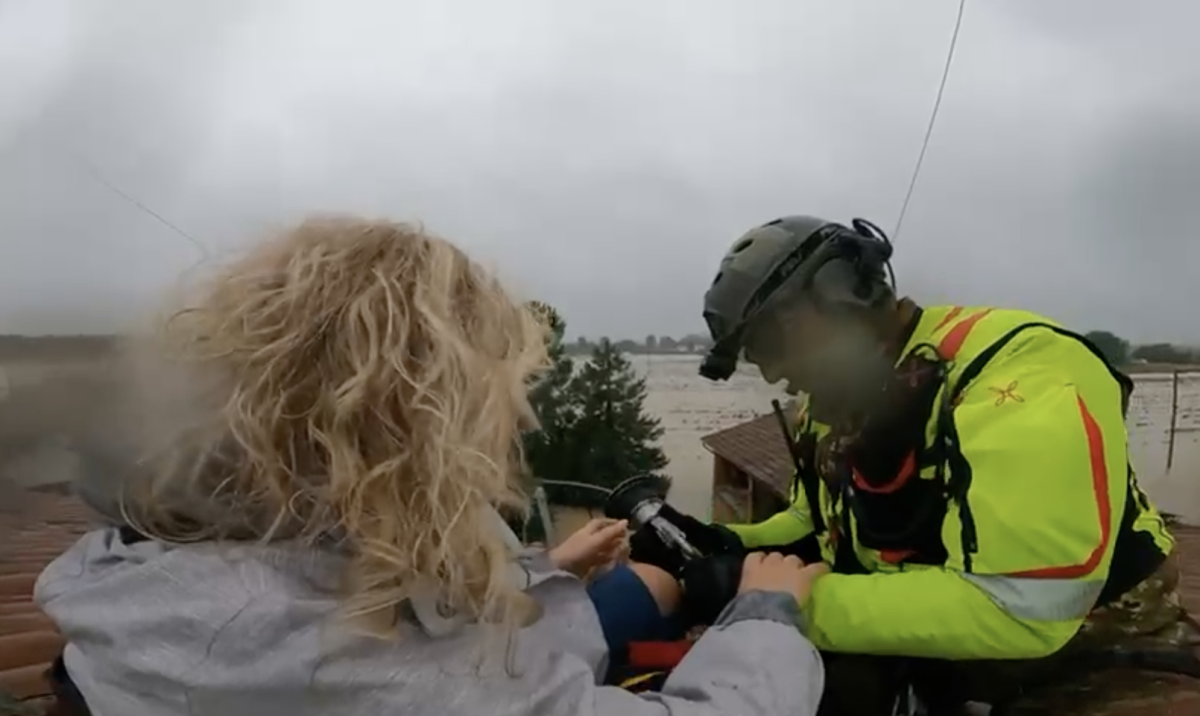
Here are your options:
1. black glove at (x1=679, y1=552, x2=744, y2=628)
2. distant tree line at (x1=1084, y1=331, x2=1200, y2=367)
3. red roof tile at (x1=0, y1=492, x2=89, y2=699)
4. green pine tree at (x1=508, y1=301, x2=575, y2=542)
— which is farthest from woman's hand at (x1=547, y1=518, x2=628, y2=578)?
distant tree line at (x1=1084, y1=331, x2=1200, y2=367)

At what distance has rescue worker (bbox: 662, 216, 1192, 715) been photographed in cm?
165

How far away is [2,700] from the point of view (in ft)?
5.50

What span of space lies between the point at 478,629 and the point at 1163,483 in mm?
4057

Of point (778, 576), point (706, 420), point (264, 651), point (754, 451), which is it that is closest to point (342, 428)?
point (264, 651)

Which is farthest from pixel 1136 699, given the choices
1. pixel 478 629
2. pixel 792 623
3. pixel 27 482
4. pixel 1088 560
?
pixel 27 482

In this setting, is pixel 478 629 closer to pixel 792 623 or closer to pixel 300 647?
pixel 300 647

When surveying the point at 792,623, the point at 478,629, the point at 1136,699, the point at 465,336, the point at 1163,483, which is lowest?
the point at 1163,483

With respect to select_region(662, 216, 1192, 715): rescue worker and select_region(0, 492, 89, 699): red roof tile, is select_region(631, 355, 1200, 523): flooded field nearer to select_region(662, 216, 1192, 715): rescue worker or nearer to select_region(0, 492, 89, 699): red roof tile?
select_region(662, 216, 1192, 715): rescue worker

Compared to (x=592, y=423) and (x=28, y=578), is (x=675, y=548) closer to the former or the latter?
(x=592, y=423)

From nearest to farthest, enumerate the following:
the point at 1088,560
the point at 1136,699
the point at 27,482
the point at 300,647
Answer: the point at 300,647 → the point at 27,482 → the point at 1088,560 → the point at 1136,699

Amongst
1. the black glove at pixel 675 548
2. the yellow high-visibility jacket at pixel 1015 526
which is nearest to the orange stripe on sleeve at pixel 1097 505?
the yellow high-visibility jacket at pixel 1015 526

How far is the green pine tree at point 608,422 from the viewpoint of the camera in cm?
286

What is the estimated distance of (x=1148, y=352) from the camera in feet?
11.2

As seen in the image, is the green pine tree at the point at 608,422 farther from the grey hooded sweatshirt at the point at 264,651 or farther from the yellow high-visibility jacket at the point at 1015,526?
the grey hooded sweatshirt at the point at 264,651
